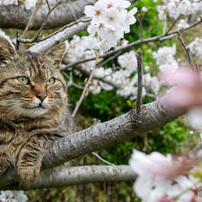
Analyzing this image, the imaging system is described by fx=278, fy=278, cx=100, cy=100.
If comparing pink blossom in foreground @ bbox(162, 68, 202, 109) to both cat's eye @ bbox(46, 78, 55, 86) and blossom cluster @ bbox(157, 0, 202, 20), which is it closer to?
cat's eye @ bbox(46, 78, 55, 86)

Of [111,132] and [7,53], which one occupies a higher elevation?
[7,53]

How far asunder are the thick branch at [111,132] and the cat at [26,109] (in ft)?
0.31

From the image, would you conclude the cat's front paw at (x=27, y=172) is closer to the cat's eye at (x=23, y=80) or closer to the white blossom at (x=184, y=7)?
the cat's eye at (x=23, y=80)

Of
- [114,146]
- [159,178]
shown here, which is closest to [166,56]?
[114,146]

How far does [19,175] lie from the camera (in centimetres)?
138

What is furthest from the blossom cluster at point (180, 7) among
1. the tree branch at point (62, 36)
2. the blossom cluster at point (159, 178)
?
the blossom cluster at point (159, 178)

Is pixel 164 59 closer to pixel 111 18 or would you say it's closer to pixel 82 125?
pixel 82 125

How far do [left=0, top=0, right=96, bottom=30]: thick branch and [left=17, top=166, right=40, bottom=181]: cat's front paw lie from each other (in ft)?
4.73

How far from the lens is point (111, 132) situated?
109cm

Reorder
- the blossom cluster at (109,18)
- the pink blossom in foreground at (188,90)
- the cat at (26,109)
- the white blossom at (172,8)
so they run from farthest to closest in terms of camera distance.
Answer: the white blossom at (172,8), the cat at (26,109), the blossom cluster at (109,18), the pink blossom in foreground at (188,90)

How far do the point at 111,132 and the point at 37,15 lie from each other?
66.2 inches

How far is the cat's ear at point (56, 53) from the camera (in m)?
1.78

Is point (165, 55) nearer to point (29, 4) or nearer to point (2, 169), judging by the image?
point (29, 4)

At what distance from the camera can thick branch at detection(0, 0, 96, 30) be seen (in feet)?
7.78
